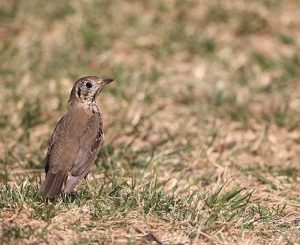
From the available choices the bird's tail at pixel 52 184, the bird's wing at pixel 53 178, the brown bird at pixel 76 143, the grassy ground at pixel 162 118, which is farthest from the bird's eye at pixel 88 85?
the bird's tail at pixel 52 184

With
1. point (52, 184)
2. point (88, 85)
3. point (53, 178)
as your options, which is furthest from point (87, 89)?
point (52, 184)

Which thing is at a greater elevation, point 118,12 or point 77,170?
point 118,12

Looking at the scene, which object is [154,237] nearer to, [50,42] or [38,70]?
[38,70]

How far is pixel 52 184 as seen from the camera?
6129mm

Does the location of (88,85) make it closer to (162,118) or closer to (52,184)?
(52,184)

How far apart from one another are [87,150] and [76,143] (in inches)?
4.4

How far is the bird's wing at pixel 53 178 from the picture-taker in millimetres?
5992

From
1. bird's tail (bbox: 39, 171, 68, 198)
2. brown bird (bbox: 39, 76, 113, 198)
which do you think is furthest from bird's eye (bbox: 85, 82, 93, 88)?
bird's tail (bbox: 39, 171, 68, 198)

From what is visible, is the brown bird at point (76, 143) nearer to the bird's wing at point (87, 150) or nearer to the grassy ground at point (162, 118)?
the bird's wing at point (87, 150)

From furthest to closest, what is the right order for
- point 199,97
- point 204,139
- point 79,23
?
point 79,23, point 199,97, point 204,139

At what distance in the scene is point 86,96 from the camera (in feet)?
23.4

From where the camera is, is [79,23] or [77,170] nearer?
[77,170]

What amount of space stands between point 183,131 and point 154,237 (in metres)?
3.12

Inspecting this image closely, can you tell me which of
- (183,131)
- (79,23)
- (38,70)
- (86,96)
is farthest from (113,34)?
(86,96)
